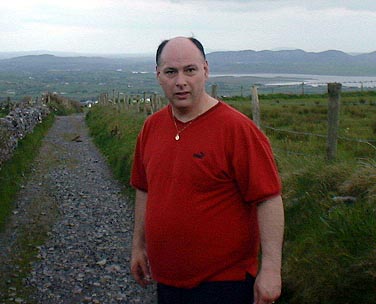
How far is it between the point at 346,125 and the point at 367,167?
10372 millimetres

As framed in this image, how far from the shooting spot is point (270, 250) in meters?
2.92

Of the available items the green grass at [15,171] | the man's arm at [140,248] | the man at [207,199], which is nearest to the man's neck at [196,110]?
the man at [207,199]

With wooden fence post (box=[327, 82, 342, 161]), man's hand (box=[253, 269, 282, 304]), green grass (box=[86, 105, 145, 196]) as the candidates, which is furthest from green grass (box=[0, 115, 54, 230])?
man's hand (box=[253, 269, 282, 304])

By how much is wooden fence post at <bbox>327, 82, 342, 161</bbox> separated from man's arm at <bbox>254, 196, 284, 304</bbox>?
471cm

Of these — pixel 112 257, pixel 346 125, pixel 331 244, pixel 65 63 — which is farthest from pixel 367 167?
pixel 65 63

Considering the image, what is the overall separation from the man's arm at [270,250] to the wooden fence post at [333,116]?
4711 millimetres

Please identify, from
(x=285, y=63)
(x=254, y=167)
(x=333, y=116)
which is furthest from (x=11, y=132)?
(x=285, y=63)

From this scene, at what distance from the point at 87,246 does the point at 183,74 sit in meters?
5.33

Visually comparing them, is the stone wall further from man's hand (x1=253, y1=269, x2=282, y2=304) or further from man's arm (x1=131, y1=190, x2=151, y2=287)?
man's hand (x1=253, y1=269, x2=282, y2=304)

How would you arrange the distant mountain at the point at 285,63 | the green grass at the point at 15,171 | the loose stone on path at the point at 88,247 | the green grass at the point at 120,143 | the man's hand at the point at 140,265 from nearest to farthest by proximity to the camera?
the man's hand at the point at 140,265
the loose stone on path at the point at 88,247
the green grass at the point at 15,171
the green grass at the point at 120,143
the distant mountain at the point at 285,63

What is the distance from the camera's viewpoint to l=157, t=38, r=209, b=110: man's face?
10.1ft

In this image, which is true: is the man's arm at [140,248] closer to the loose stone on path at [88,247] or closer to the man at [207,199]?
the man at [207,199]

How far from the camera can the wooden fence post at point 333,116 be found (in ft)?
24.2

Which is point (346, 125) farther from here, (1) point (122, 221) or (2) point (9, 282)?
(2) point (9, 282)
